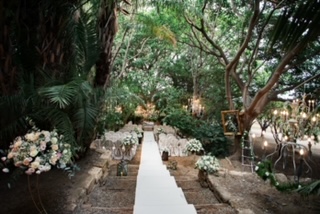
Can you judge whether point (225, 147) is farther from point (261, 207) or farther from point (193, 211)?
point (193, 211)

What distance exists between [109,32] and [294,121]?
3956 millimetres

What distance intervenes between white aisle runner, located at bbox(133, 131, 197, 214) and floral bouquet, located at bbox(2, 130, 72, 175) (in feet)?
3.41

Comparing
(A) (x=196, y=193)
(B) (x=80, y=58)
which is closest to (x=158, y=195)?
(A) (x=196, y=193)

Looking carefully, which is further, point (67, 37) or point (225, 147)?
point (225, 147)

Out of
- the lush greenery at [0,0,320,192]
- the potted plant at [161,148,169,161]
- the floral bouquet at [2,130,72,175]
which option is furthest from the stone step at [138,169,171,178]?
the floral bouquet at [2,130,72,175]

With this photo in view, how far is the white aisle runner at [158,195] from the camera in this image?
323cm

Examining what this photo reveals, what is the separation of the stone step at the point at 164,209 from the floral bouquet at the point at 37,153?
3.29ft

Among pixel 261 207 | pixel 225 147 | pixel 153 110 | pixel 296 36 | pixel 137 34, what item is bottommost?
pixel 261 207

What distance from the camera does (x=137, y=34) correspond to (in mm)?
11484

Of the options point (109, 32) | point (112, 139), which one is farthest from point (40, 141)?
point (112, 139)

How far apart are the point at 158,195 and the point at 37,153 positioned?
1.85 metres

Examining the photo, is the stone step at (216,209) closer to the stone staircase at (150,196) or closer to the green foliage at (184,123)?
the stone staircase at (150,196)

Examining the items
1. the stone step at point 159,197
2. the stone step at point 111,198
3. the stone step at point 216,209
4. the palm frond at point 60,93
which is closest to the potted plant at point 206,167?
the stone step at point 159,197

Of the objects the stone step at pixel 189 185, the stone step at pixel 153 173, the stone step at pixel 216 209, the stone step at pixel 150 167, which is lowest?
the stone step at pixel 189 185
